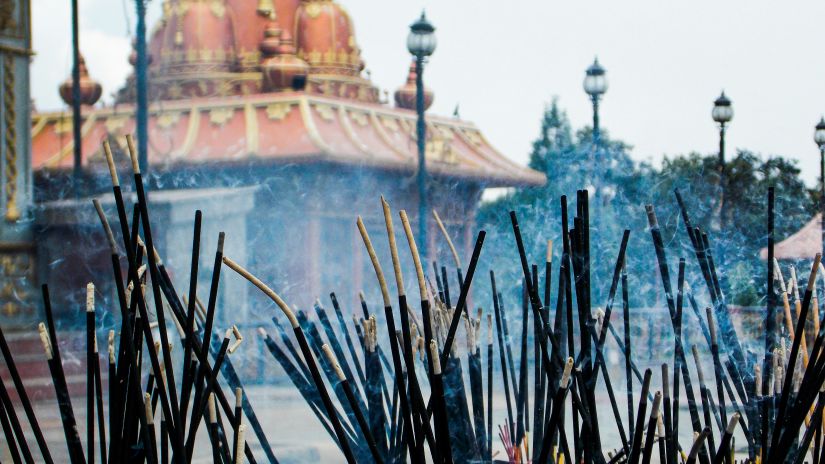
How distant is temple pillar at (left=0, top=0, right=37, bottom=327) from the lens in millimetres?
6734

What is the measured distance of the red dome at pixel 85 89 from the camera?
974 centimetres

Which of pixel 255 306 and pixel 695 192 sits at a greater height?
pixel 695 192

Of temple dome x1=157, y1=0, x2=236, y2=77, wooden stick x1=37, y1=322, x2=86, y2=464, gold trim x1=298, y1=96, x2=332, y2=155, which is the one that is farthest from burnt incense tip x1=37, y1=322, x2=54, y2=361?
temple dome x1=157, y1=0, x2=236, y2=77

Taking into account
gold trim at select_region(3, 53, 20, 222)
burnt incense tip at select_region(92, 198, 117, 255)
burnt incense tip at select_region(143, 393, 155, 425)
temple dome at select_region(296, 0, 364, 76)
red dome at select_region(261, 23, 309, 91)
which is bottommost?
burnt incense tip at select_region(143, 393, 155, 425)

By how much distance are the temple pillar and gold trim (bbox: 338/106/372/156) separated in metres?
2.75

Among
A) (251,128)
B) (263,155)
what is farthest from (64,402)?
(251,128)

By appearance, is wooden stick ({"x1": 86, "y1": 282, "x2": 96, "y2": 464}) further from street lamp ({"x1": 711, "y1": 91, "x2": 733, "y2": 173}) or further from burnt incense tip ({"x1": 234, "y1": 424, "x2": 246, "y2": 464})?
street lamp ({"x1": 711, "y1": 91, "x2": 733, "y2": 173})

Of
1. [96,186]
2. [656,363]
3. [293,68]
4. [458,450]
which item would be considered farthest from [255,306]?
[458,450]

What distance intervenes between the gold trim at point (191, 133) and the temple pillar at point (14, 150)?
1.97 m

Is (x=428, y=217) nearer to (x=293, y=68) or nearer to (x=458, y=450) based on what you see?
(x=293, y=68)

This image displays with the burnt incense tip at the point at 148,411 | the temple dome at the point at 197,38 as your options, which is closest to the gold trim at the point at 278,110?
the temple dome at the point at 197,38

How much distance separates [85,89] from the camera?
9859 millimetres

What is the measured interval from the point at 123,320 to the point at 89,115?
8.78m

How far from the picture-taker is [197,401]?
1.21 meters
